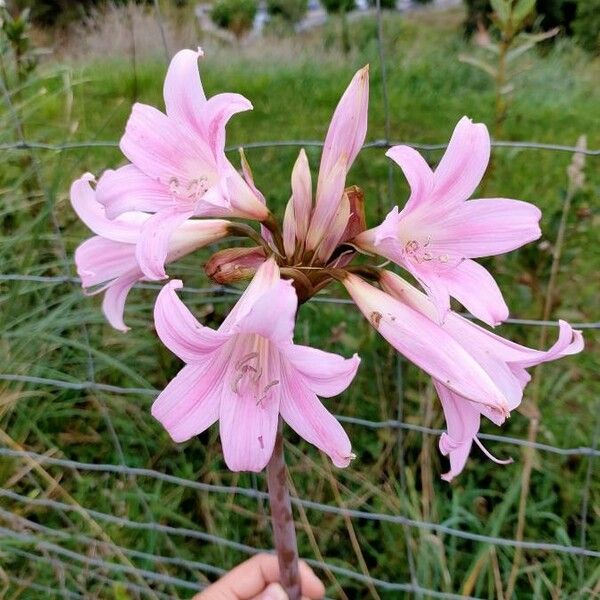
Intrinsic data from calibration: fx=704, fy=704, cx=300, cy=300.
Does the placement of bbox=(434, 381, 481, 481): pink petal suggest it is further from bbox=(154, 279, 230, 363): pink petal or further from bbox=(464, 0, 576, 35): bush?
bbox=(464, 0, 576, 35): bush

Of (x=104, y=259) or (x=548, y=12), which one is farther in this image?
(x=548, y=12)

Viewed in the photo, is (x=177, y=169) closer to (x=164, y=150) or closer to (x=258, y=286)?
(x=164, y=150)

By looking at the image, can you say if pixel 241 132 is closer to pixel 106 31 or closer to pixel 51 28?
pixel 106 31

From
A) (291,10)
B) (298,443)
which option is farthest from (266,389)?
(291,10)

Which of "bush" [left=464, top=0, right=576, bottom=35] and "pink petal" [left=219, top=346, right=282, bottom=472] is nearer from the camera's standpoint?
"pink petal" [left=219, top=346, right=282, bottom=472]

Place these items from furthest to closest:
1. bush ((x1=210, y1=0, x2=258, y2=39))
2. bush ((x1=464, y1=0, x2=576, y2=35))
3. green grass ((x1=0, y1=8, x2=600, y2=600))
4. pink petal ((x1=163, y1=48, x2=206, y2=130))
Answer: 1. bush ((x1=210, y1=0, x2=258, y2=39))
2. bush ((x1=464, y1=0, x2=576, y2=35))
3. green grass ((x1=0, y1=8, x2=600, y2=600))
4. pink petal ((x1=163, y1=48, x2=206, y2=130))

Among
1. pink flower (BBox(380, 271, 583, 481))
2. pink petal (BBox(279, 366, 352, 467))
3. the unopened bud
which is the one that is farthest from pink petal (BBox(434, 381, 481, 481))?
the unopened bud

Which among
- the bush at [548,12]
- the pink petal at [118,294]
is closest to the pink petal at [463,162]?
the pink petal at [118,294]
